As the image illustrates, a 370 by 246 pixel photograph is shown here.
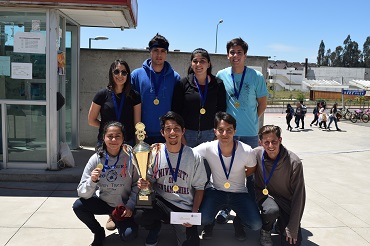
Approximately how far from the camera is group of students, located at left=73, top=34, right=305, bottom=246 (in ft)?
11.4

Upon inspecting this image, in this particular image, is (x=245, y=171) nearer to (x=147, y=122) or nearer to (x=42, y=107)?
(x=147, y=122)

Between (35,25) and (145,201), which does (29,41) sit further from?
(145,201)

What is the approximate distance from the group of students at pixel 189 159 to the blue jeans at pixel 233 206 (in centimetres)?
1

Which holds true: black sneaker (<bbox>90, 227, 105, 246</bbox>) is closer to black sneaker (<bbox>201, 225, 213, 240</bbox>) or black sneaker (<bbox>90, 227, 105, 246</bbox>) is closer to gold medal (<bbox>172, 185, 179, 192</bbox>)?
gold medal (<bbox>172, 185, 179, 192</bbox>)

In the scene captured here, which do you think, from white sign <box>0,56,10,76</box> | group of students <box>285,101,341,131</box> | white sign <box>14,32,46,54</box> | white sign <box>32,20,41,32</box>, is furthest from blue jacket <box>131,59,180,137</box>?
group of students <box>285,101,341,131</box>

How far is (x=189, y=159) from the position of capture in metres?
3.55

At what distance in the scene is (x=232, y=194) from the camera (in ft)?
12.1

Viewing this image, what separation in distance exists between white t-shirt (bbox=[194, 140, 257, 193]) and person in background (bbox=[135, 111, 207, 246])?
0.16 m

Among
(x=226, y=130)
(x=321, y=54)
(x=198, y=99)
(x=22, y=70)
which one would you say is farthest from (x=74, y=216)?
(x=321, y=54)

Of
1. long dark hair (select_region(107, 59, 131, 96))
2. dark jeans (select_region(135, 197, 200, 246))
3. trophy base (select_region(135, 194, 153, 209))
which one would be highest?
long dark hair (select_region(107, 59, 131, 96))

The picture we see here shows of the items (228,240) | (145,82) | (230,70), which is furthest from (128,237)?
(230,70)

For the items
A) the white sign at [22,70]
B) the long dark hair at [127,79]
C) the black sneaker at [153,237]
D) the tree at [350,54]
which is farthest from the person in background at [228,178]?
the tree at [350,54]

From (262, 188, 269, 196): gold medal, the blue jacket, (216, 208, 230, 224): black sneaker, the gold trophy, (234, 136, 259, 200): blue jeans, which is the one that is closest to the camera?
the gold trophy

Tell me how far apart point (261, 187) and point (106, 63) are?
5.41 metres
